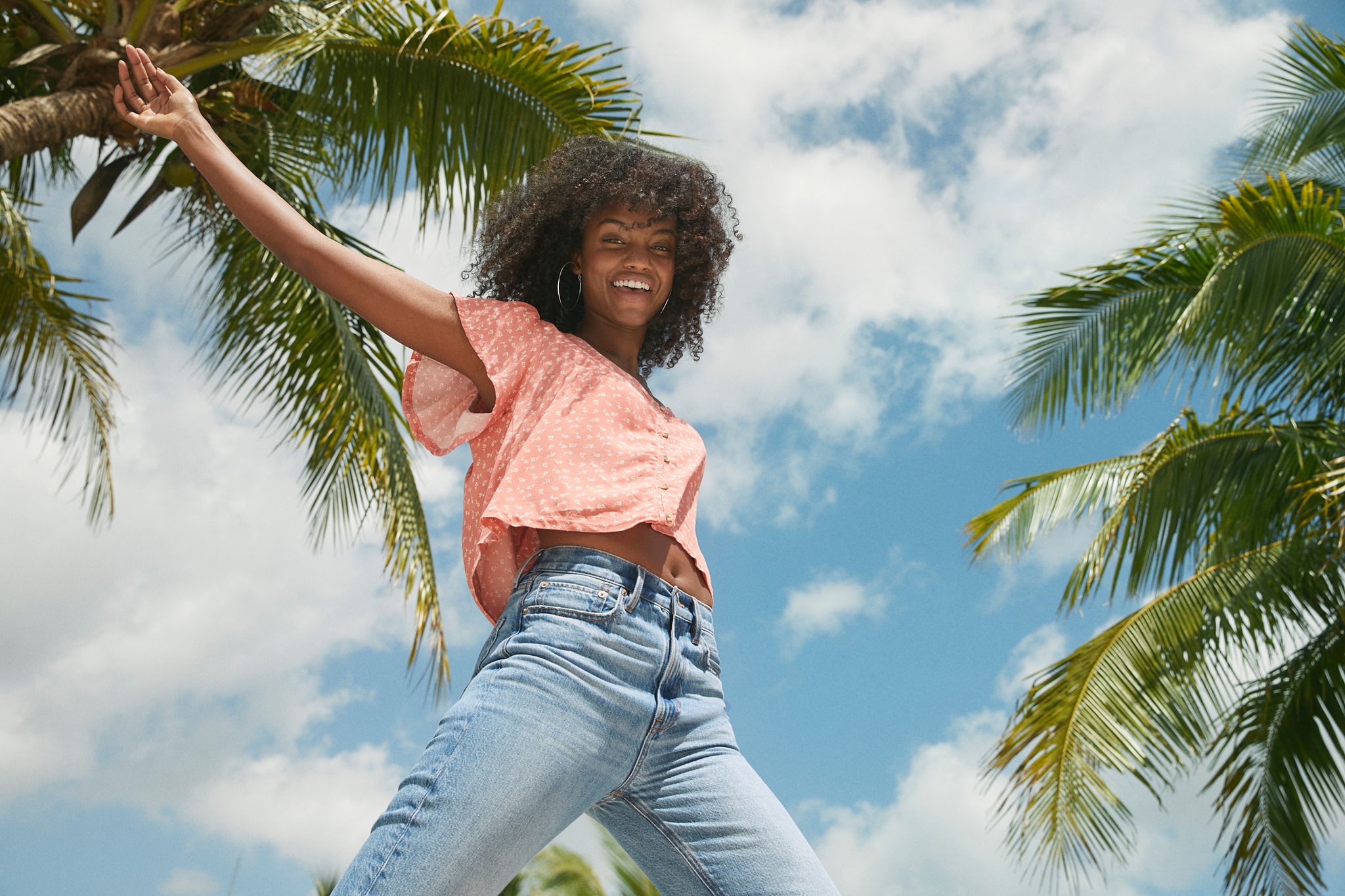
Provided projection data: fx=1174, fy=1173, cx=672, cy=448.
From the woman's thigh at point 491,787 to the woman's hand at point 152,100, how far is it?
93 centimetres

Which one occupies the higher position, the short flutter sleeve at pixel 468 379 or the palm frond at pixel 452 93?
the palm frond at pixel 452 93

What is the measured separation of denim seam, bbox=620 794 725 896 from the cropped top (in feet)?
1.20

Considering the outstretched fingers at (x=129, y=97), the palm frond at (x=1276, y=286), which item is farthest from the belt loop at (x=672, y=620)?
the palm frond at (x=1276, y=286)

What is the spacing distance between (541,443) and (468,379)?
0.80ft

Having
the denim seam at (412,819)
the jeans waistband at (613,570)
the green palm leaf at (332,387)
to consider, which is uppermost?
the green palm leaf at (332,387)

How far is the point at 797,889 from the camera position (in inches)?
65.0

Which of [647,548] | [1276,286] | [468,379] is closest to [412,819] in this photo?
[647,548]

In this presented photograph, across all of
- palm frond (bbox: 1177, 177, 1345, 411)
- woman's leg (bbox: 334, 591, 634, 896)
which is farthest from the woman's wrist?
palm frond (bbox: 1177, 177, 1345, 411)

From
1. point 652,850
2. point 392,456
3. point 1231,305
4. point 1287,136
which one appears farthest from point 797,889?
point 1287,136

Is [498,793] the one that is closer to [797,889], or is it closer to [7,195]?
[797,889]

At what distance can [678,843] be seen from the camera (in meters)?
1.68

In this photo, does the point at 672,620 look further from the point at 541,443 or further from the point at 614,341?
the point at 614,341

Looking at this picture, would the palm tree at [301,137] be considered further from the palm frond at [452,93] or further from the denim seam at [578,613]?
the denim seam at [578,613]

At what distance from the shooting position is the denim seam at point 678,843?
1670mm
